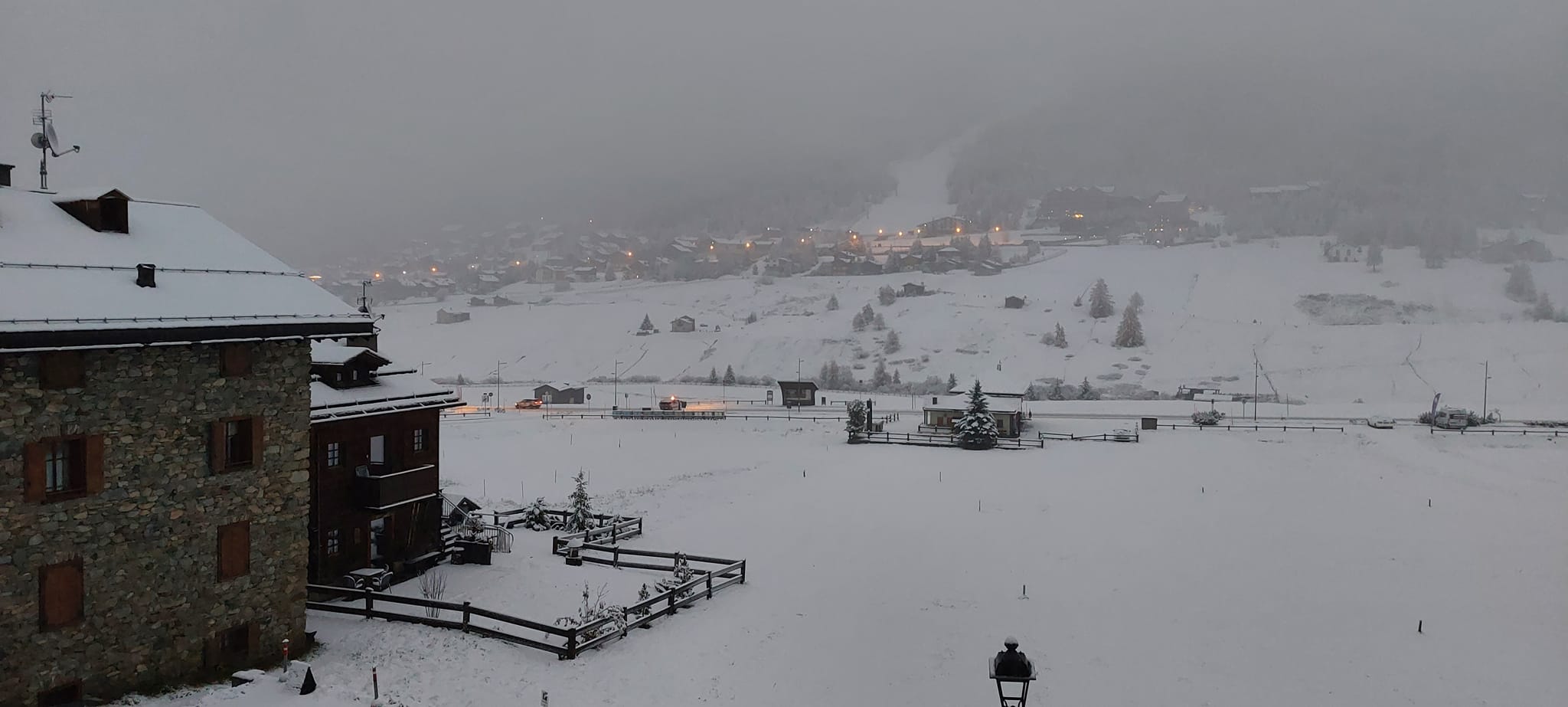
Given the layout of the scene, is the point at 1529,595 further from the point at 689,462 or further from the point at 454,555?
the point at 689,462

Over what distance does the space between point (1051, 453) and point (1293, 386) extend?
56.6 m

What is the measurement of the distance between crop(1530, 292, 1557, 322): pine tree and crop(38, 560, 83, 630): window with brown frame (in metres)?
144

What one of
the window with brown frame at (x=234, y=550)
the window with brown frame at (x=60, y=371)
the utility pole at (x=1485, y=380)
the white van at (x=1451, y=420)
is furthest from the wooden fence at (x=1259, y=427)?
the window with brown frame at (x=60, y=371)

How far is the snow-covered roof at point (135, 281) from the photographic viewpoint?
13797 millimetres

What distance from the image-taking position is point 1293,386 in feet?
312

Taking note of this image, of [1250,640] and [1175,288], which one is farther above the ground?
[1175,288]

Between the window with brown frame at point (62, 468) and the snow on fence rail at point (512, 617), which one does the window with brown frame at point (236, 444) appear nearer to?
the window with brown frame at point (62, 468)

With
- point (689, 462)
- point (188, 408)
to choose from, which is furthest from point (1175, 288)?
point (188, 408)

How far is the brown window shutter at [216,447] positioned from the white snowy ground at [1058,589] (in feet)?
13.1

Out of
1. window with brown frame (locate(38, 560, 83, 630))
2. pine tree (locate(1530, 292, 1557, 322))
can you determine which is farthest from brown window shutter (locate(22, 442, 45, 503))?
pine tree (locate(1530, 292, 1557, 322))

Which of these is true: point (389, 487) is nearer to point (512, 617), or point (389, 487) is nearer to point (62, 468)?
point (512, 617)

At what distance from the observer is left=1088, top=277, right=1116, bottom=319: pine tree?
420 feet

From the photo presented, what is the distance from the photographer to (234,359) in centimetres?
1667

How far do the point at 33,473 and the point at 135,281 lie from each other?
12.2ft
